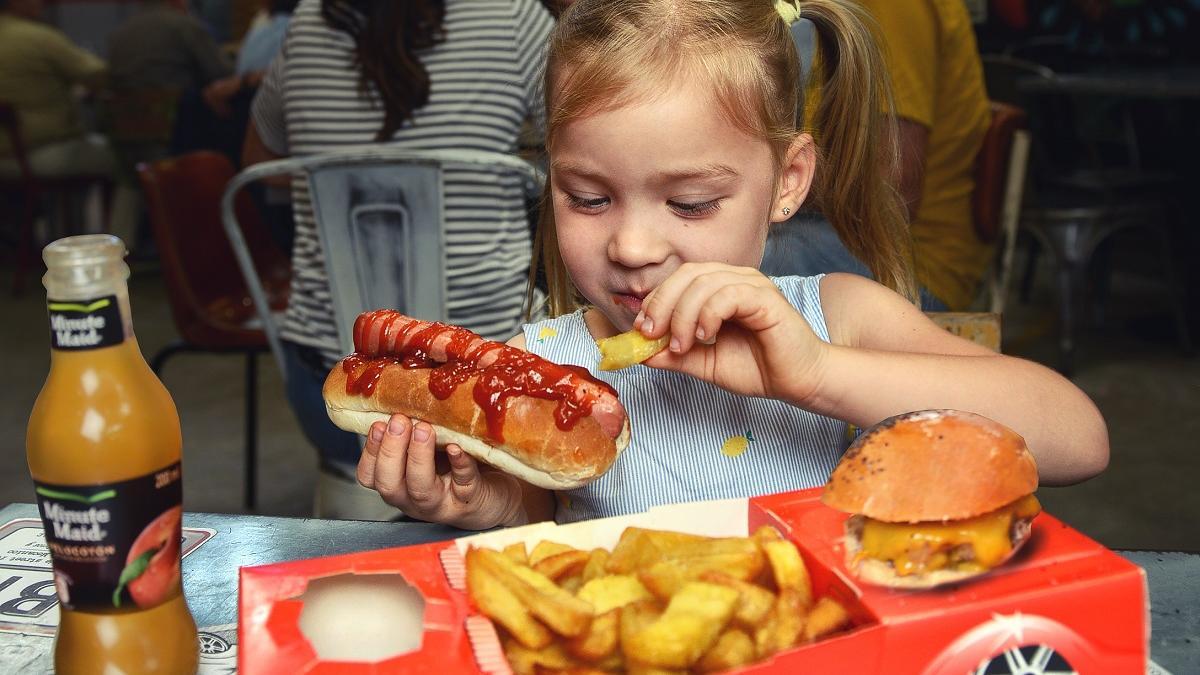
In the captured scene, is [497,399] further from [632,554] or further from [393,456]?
[632,554]

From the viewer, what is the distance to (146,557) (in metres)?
1.01

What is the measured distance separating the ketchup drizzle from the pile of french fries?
15.2 inches

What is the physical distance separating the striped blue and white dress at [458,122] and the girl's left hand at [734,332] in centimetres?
174

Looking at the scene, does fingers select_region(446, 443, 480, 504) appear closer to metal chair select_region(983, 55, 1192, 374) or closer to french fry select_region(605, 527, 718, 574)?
french fry select_region(605, 527, 718, 574)

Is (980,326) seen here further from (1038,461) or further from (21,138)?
(21,138)

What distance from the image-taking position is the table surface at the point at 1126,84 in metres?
5.49

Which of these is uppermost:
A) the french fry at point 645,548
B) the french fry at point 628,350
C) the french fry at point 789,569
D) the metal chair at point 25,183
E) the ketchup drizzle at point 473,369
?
the french fry at point 628,350

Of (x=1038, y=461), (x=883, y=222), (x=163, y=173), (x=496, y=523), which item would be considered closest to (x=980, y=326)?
(x=883, y=222)

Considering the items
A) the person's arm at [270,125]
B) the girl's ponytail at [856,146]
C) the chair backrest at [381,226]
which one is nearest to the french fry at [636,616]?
the girl's ponytail at [856,146]

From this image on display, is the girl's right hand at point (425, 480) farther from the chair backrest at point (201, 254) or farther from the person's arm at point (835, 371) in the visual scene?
the chair backrest at point (201, 254)

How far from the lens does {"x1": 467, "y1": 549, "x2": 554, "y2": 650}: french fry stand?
2.98ft

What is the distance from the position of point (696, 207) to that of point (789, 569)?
2.16 ft

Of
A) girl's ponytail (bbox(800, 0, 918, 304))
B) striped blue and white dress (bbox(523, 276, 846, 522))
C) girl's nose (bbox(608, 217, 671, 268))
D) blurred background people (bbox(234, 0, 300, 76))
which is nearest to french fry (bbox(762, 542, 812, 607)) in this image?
girl's nose (bbox(608, 217, 671, 268))

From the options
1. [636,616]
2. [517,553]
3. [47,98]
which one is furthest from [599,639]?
[47,98]
